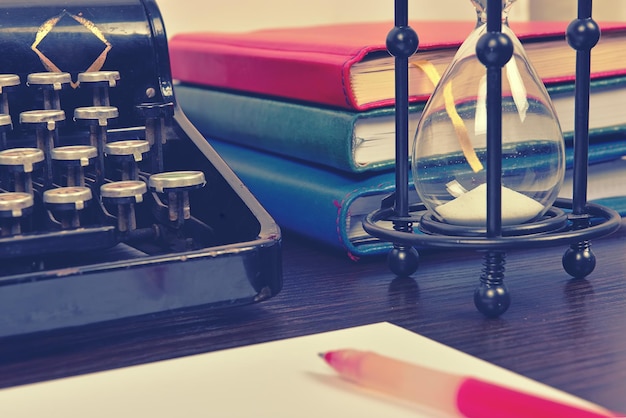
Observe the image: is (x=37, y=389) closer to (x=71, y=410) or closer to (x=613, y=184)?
(x=71, y=410)

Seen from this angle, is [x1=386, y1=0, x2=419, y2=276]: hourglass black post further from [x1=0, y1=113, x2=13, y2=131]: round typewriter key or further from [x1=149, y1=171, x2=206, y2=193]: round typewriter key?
[x1=0, y1=113, x2=13, y2=131]: round typewriter key

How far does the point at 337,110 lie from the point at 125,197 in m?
0.31

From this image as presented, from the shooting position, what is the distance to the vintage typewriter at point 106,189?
2.48 feet

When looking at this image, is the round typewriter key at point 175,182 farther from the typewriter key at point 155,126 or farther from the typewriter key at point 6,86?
→ the typewriter key at point 6,86

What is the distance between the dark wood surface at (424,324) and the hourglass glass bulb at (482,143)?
0.27ft

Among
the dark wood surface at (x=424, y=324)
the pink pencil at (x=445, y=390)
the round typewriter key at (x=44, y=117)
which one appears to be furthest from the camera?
the round typewriter key at (x=44, y=117)

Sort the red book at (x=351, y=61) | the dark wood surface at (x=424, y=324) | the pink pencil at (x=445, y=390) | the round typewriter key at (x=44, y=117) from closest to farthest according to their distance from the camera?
the pink pencil at (x=445, y=390) → the dark wood surface at (x=424, y=324) → the round typewriter key at (x=44, y=117) → the red book at (x=351, y=61)

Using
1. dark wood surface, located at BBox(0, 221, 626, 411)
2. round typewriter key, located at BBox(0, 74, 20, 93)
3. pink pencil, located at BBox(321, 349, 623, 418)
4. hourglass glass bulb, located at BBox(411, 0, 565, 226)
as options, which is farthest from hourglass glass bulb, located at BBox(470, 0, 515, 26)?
round typewriter key, located at BBox(0, 74, 20, 93)

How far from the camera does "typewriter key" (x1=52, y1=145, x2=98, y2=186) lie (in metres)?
0.88

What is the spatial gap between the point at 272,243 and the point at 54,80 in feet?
1.04

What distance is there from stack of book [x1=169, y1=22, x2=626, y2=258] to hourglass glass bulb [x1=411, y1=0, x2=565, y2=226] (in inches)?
5.1

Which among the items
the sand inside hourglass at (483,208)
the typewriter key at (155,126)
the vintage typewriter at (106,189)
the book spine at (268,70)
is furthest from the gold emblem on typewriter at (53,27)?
the sand inside hourglass at (483,208)

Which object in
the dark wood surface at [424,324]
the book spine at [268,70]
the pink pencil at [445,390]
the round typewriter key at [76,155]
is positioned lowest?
the dark wood surface at [424,324]

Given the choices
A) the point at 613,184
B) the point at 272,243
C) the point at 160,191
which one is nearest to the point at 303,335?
the point at 272,243
